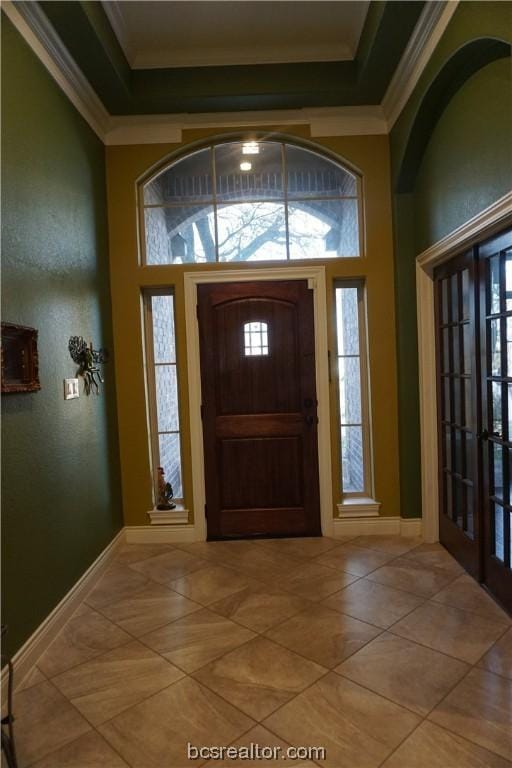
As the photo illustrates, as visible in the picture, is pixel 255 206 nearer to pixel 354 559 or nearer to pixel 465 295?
pixel 465 295

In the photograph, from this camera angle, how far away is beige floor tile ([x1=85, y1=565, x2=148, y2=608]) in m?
2.71

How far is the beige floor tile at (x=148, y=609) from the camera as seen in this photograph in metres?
2.42

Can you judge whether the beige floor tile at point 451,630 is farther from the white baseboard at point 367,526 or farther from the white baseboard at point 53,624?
the white baseboard at point 53,624

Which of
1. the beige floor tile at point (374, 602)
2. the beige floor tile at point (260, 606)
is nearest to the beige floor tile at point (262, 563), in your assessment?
the beige floor tile at point (260, 606)

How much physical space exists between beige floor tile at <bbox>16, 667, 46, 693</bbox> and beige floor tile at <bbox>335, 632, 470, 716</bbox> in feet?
4.32

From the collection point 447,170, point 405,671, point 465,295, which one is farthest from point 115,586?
point 447,170

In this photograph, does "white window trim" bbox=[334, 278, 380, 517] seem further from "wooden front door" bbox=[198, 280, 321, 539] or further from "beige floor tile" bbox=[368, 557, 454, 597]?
"beige floor tile" bbox=[368, 557, 454, 597]

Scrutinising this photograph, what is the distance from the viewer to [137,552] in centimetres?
340

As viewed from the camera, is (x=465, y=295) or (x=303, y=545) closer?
(x=465, y=295)

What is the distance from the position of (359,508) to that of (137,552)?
5.61 ft

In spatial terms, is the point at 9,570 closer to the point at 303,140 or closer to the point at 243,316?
the point at 243,316

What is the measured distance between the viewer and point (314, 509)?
3.55 m

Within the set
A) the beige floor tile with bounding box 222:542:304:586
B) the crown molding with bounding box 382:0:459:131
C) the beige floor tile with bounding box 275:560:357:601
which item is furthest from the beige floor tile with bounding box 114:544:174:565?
the crown molding with bounding box 382:0:459:131

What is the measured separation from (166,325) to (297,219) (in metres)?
1.31
